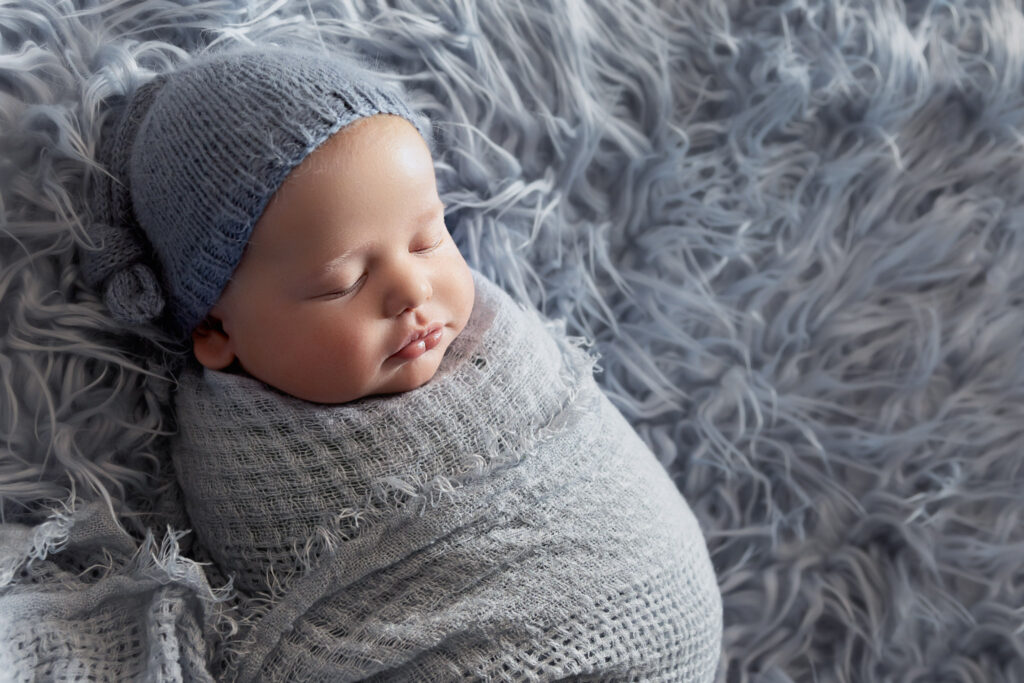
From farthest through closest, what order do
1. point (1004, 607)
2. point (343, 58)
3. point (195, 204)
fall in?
point (1004, 607)
point (343, 58)
point (195, 204)

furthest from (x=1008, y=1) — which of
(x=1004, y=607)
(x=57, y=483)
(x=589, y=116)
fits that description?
(x=57, y=483)

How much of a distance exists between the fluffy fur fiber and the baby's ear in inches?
11.1

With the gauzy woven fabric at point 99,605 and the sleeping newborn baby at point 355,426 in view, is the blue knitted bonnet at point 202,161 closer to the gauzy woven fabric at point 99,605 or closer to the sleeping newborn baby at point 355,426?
the sleeping newborn baby at point 355,426

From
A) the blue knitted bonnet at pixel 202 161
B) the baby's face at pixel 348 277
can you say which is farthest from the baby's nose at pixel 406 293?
the blue knitted bonnet at pixel 202 161

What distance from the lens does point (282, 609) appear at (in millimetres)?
898

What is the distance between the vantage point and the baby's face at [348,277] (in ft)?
2.86

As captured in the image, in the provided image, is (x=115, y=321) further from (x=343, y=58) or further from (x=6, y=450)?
(x=343, y=58)

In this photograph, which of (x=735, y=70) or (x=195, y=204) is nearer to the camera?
(x=195, y=204)

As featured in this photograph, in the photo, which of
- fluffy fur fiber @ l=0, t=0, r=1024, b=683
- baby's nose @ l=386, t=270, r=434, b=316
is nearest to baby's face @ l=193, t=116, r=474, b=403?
baby's nose @ l=386, t=270, r=434, b=316

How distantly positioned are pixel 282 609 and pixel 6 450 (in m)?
0.30

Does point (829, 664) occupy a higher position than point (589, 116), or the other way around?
point (589, 116)

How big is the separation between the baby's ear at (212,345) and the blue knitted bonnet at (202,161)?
0.02m

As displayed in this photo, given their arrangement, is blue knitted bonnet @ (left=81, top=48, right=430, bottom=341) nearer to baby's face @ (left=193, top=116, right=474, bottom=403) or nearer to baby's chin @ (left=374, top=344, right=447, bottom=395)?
baby's face @ (left=193, top=116, right=474, bottom=403)

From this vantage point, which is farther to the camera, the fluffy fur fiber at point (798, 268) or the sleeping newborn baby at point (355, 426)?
the fluffy fur fiber at point (798, 268)
